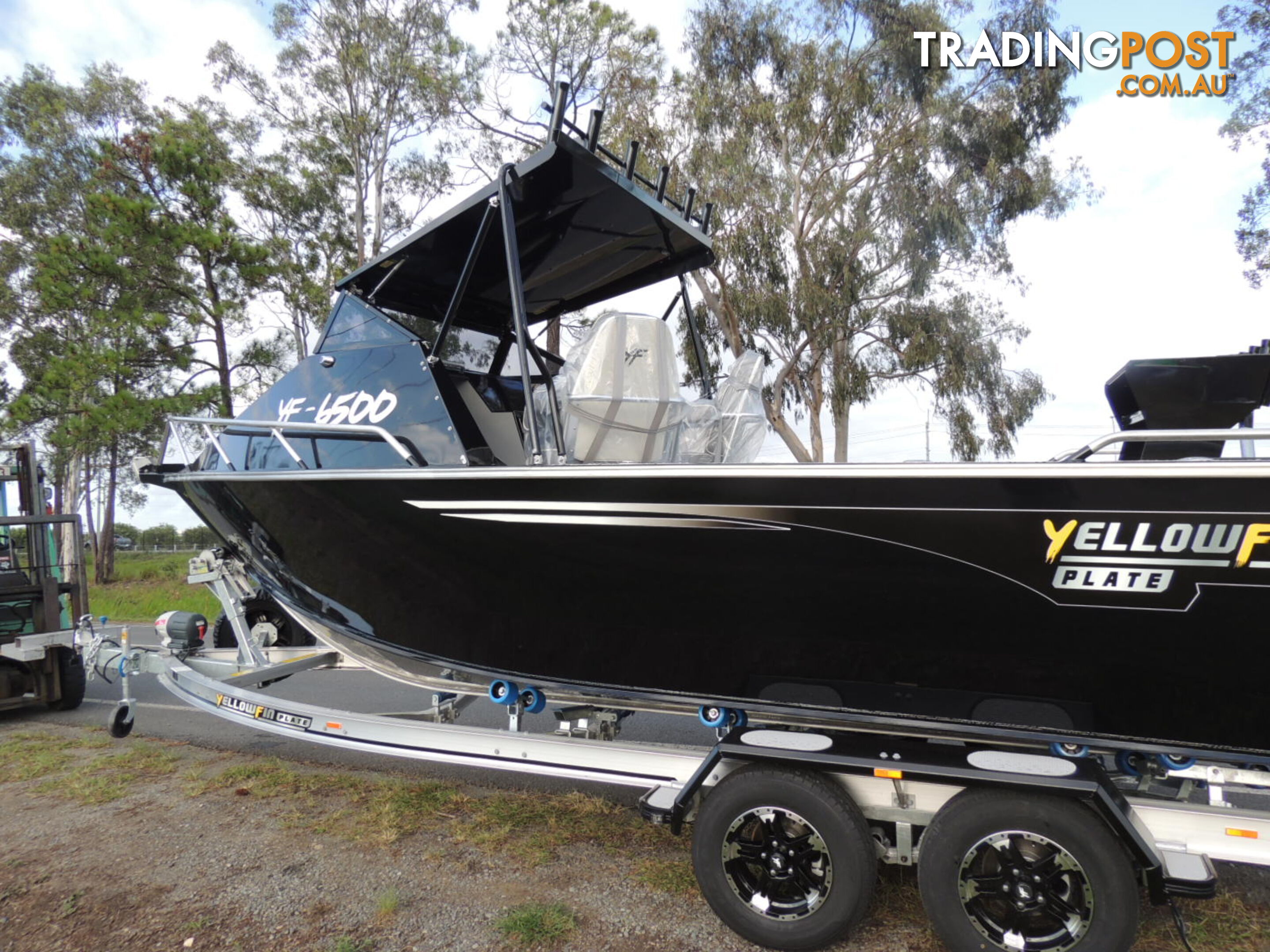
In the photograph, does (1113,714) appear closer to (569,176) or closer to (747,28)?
(569,176)

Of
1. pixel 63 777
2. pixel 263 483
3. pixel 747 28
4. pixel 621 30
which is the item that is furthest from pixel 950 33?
pixel 63 777

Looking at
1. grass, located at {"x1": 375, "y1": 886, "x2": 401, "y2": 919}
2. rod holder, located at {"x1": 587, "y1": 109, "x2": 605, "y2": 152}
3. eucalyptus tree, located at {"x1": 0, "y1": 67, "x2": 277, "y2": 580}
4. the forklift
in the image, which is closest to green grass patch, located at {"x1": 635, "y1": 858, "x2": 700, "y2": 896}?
grass, located at {"x1": 375, "y1": 886, "x2": 401, "y2": 919}

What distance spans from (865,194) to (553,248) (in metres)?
12.3

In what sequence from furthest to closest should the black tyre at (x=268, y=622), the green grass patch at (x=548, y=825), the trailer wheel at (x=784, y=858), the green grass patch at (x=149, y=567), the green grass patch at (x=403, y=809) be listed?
1. the green grass patch at (x=149, y=567)
2. the black tyre at (x=268, y=622)
3. the green grass patch at (x=403, y=809)
4. the green grass patch at (x=548, y=825)
5. the trailer wheel at (x=784, y=858)

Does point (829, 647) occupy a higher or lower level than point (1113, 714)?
higher

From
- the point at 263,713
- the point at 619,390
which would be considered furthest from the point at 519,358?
the point at 263,713

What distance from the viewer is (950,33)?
574 inches

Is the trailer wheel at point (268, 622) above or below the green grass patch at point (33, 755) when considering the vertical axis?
above

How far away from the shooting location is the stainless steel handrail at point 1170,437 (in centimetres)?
223

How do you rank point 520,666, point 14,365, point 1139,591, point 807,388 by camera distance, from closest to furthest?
point 1139,591, point 520,666, point 807,388, point 14,365

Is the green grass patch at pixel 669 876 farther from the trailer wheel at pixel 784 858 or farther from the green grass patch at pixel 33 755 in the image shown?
the green grass patch at pixel 33 755

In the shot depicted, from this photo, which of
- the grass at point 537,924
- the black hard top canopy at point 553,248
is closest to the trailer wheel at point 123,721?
the black hard top canopy at point 553,248

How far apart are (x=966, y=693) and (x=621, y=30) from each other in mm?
17083

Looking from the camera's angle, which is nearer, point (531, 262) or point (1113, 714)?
point (1113, 714)
